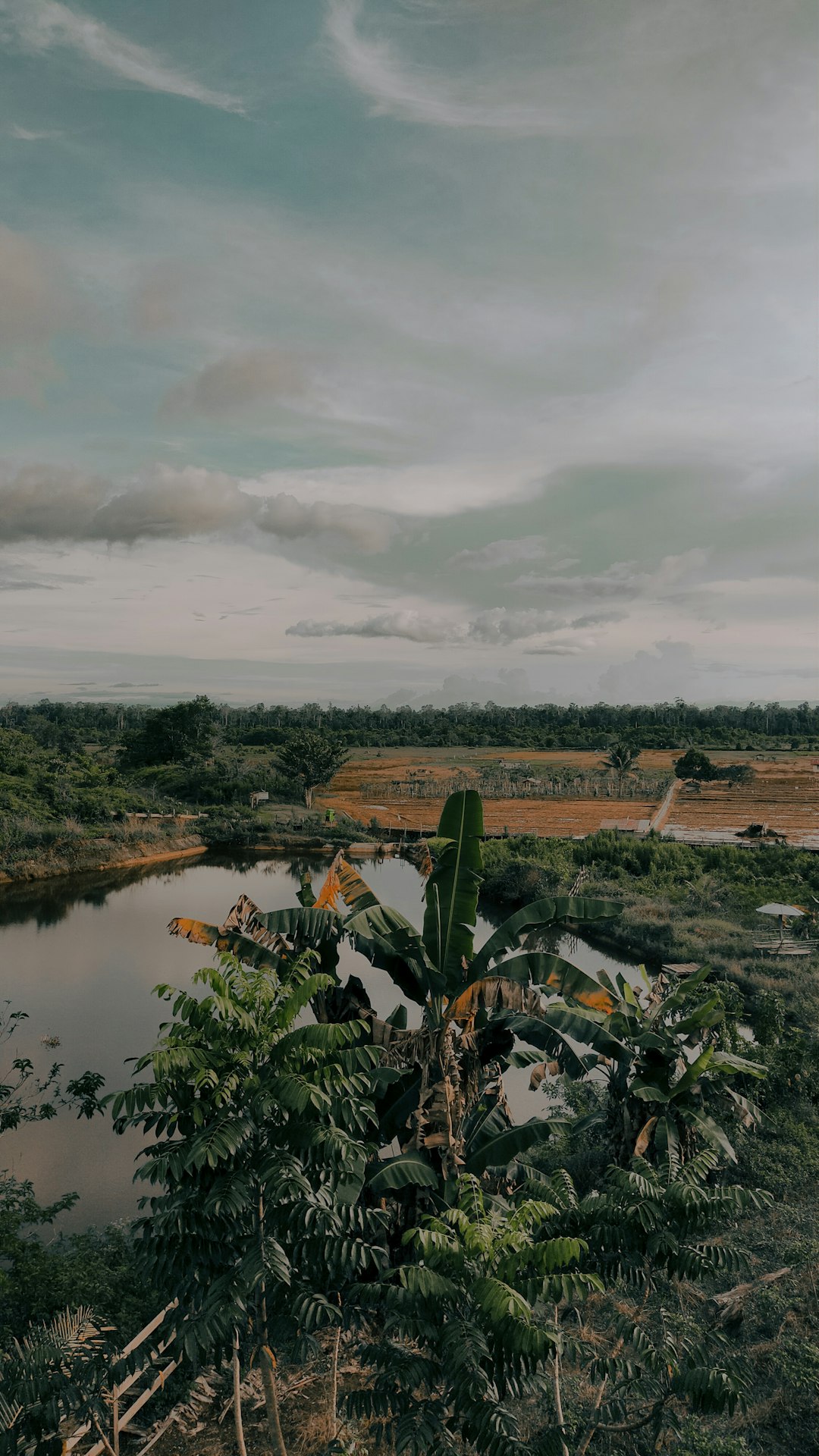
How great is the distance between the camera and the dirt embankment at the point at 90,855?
103 feet

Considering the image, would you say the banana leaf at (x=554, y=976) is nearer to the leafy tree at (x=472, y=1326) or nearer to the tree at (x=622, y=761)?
the leafy tree at (x=472, y=1326)

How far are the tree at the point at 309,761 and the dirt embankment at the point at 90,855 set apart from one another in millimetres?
12842

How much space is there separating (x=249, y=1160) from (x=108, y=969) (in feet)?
60.1

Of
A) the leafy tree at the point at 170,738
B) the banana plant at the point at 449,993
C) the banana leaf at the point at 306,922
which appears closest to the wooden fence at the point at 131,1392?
the banana plant at the point at 449,993

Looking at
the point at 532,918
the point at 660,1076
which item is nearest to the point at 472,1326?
the point at 532,918

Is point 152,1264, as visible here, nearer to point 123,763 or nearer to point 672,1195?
point 672,1195

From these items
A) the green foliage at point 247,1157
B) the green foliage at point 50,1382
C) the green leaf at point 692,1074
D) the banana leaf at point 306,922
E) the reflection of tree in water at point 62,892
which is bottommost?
the reflection of tree in water at point 62,892

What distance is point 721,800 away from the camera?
191ft

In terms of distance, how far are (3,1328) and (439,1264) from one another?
14.4 ft

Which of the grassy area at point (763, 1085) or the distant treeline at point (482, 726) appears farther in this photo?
the distant treeline at point (482, 726)

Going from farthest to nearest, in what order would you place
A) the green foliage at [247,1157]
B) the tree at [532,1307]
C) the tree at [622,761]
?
the tree at [622,761] < the tree at [532,1307] < the green foliage at [247,1157]

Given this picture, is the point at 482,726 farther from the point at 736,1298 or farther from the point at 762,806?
the point at 736,1298

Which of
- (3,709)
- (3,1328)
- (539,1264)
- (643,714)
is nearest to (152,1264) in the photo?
(539,1264)

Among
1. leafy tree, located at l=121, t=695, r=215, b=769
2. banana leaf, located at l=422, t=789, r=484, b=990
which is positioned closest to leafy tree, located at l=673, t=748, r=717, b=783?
leafy tree, located at l=121, t=695, r=215, b=769
